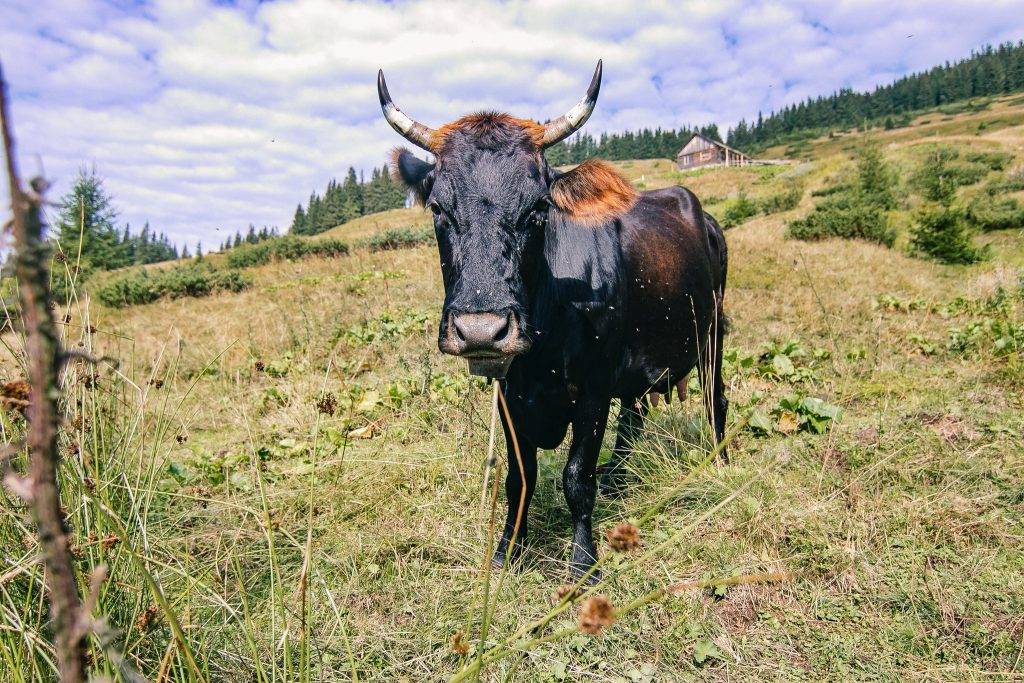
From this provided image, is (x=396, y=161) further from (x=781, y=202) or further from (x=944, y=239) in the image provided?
(x=781, y=202)

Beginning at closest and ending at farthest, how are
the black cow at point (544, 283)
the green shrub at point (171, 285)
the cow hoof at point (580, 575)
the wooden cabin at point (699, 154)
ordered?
the black cow at point (544, 283) < the cow hoof at point (580, 575) < the green shrub at point (171, 285) < the wooden cabin at point (699, 154)

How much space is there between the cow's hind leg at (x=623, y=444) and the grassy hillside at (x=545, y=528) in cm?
20

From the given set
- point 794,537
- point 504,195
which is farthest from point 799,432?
point 504,195

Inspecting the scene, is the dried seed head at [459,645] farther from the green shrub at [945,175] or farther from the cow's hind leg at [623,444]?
the green shrub at [945,175]

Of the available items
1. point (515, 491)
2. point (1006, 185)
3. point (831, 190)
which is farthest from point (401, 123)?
point (831, 190)

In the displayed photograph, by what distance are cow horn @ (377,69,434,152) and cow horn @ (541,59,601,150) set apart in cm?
64

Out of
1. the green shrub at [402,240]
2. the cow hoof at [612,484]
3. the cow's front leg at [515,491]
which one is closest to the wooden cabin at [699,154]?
the green shrub at [402,240]

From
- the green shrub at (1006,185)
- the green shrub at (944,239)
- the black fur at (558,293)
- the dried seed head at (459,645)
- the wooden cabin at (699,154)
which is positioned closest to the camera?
the dried seed head at (459,645)

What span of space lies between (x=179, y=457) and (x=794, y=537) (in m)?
4.37

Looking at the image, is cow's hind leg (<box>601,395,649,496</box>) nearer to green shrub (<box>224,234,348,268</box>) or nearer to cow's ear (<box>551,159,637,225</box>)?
cow's ear (<box>551,159,637,225</box>)

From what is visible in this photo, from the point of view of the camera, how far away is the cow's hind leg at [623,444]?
4.46 metres

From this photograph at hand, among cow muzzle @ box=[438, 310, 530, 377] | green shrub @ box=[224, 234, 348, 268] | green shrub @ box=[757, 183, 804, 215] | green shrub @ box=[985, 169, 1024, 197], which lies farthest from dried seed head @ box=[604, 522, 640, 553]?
green shrub @ box=[757, 183, 804, 215]

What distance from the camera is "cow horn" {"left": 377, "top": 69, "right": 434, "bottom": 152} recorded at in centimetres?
335

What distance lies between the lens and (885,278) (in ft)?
36.7
